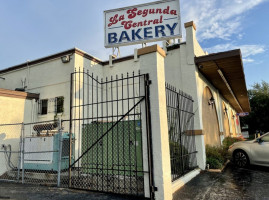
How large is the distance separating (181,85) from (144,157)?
4.83 meters

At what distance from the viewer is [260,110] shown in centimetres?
3356

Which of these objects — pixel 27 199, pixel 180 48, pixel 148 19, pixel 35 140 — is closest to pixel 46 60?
pixel 35 140

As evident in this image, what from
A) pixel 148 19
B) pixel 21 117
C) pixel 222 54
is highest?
pixel 148 19

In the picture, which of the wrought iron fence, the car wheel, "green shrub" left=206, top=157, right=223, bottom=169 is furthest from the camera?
the car wheel

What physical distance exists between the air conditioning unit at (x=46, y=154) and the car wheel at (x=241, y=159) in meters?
6.51

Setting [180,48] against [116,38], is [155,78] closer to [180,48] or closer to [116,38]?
[180,48]

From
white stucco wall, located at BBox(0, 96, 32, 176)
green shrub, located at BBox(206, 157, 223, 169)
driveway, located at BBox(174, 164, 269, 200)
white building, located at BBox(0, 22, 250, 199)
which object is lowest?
driveway, located at BBox(174, 164, 269, 200)

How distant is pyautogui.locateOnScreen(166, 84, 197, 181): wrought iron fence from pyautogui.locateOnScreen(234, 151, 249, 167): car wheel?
1884 mm

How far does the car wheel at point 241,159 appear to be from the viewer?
320 inches

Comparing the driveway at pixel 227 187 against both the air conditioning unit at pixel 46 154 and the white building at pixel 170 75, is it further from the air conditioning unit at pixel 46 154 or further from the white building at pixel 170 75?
the air conditioning unit at pixel 46 154

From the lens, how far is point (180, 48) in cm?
886

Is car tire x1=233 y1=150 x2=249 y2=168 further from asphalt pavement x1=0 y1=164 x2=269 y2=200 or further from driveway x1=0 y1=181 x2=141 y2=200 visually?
driveway x1=0 y1=181 x2=141 y2=200

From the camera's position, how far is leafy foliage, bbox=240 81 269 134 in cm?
3288

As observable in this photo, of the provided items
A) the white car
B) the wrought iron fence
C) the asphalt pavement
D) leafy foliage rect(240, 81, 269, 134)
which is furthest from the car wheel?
leafy foliage rect(240, 81, 269, 134)
